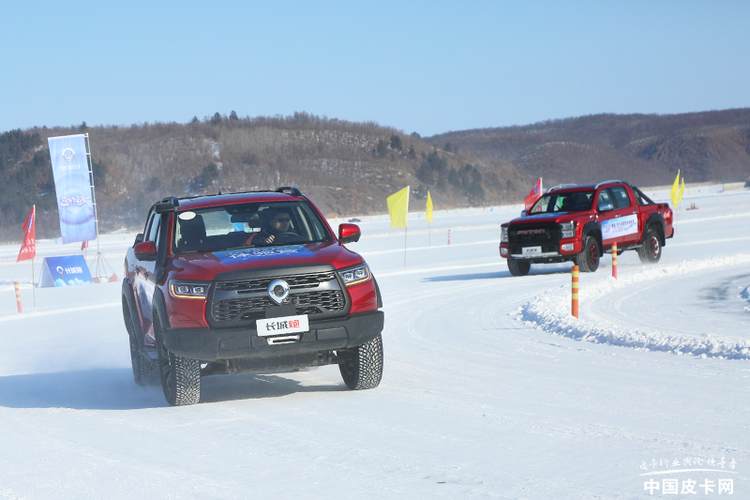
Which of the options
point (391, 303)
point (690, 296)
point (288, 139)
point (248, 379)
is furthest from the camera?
point (288, 139)

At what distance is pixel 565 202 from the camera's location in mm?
21438

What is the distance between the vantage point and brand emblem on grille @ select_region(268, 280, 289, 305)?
23.5ft

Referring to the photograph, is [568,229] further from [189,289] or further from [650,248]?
[189,289]

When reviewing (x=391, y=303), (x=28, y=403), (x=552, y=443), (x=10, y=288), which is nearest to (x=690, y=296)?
(x=391, y=303)

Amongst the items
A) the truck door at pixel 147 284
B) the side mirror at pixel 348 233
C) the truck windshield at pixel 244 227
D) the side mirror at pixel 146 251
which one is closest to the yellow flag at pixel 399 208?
the truck door at pixel 147 284

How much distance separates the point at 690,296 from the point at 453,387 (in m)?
8.53

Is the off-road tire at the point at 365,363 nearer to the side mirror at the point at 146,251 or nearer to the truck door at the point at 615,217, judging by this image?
the side mirror at the point at 146,251

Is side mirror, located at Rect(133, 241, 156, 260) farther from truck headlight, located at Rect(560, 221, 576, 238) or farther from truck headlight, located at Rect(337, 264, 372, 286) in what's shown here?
truck headlight, located at Rect(560, 221, 576, 238)

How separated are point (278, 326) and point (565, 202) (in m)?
15.4

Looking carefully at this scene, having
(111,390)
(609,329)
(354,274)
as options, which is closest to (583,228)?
(609,329)

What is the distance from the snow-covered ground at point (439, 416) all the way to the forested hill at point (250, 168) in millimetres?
78042

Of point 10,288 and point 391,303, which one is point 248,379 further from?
point 10,288

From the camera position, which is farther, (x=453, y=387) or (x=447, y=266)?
(x=447, y=266)

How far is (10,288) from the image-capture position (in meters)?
26.9
